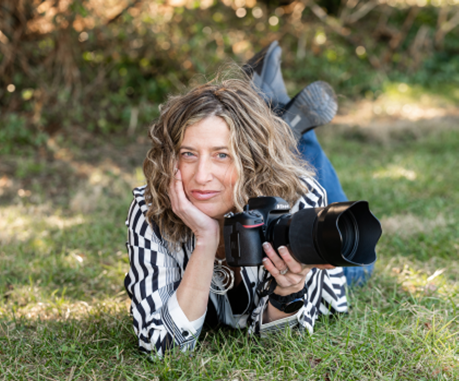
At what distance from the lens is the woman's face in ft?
5.18

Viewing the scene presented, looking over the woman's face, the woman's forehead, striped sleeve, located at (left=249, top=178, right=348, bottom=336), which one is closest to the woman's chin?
the woman's face

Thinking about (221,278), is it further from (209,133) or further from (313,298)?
(209,133)

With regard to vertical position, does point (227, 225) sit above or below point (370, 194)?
above

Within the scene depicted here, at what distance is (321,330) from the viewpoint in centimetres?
178

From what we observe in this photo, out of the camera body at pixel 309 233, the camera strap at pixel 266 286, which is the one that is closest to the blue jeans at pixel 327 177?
the camera strap at pixel 266 286

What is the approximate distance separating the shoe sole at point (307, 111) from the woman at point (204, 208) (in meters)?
0.43

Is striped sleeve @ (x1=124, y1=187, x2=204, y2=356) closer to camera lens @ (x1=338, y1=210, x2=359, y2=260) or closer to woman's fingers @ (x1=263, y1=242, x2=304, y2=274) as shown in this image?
woman's fingers @ (x1=263, y1=242, x2=304, y2=274)

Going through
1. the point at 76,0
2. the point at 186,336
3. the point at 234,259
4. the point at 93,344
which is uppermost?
the point at 76,0

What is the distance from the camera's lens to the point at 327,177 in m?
2.29

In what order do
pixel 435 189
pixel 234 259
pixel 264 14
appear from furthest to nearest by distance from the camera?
pixel 264 14 → pixel 435 189 → pixel 234 259

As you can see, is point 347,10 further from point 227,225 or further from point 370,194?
point 227,225

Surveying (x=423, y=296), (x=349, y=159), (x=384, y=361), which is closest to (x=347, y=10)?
(x=349, y=159)

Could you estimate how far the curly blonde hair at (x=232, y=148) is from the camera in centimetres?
162

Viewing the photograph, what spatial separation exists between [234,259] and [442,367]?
779 millimetres
